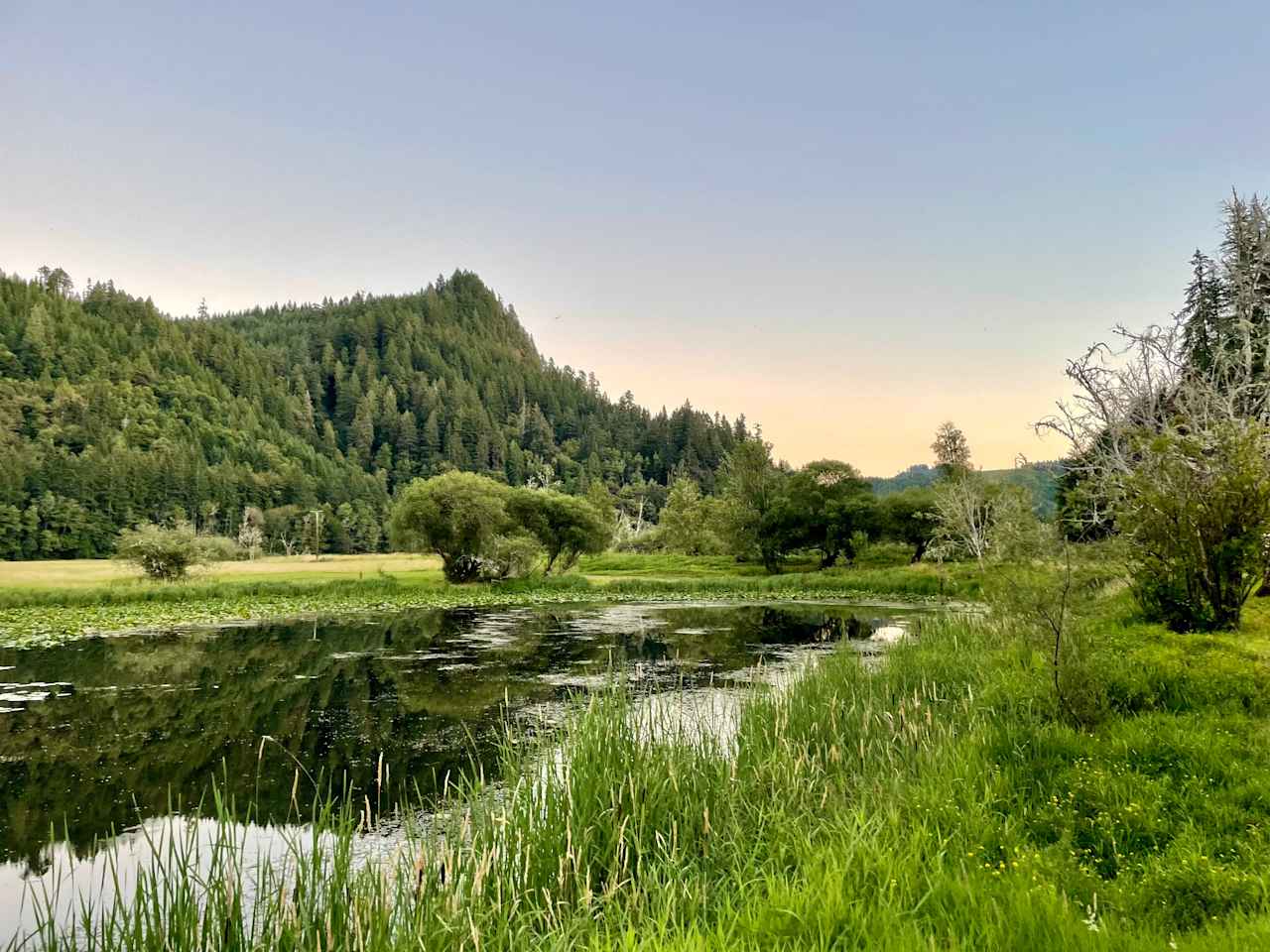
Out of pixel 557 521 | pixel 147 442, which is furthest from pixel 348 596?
pixel 147 442

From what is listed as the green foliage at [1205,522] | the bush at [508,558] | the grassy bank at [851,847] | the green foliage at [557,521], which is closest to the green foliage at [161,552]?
the bush at [508,558]

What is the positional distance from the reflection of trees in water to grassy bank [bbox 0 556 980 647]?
18.3 feet

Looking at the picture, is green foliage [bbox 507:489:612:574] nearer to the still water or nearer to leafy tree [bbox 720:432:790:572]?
leafy tree [bbox 720:432:790:572]

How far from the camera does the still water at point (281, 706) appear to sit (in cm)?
930

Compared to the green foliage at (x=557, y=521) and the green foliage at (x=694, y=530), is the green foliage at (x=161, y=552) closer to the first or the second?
the green foliage at (x=557, y=521)

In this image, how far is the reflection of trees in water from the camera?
32.9ft

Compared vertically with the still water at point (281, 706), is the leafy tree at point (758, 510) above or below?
above

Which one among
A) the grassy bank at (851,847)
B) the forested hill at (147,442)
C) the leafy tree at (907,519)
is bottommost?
the grassy bank at (851,847)

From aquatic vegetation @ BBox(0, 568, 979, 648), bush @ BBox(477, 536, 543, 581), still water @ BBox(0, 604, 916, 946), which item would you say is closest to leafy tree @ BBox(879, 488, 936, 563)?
aquatic vegetation @ BBox(0, 568, 979, 648)

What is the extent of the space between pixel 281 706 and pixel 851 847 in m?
14.4

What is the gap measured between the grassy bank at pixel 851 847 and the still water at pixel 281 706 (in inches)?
33.0

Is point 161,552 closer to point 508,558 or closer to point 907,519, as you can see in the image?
point 508,558

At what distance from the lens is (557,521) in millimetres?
55719

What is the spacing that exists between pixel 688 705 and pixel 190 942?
9.89 m
